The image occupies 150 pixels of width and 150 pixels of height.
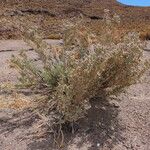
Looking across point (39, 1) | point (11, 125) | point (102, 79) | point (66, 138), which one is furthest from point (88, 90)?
point (39, 1)

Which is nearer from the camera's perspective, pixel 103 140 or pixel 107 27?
pixel 103 140

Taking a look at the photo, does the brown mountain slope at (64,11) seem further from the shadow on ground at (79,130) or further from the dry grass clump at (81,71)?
the shadow on ground at (79,130)

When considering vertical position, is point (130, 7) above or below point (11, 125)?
below

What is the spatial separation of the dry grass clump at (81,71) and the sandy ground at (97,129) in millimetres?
214

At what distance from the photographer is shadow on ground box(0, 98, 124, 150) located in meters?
6.13

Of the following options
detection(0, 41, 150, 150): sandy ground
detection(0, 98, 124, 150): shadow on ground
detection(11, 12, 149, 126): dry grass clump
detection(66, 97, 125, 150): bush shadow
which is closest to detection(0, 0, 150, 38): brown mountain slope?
detection(11, 12, 149, 126): dry grass clump

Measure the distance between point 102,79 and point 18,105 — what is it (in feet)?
4.18

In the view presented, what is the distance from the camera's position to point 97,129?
643cm

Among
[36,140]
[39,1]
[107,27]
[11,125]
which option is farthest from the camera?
[39,1]

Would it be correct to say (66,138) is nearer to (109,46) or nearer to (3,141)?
(3,141)

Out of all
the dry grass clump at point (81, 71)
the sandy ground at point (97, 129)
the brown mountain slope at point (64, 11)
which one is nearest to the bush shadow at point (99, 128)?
the sandy ground at point (97, 129)

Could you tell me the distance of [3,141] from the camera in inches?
246

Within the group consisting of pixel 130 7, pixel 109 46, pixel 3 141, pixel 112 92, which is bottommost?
pixel 130 7

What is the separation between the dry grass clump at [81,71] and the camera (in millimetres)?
6160
